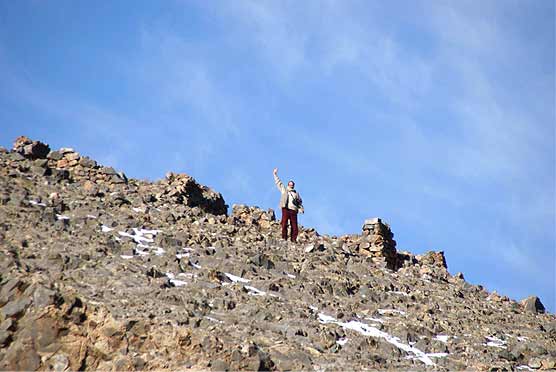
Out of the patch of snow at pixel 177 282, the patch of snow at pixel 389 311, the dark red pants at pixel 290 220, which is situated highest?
the dark red pants at pixel 290 220

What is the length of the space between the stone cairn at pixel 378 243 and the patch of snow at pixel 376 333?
932 cm

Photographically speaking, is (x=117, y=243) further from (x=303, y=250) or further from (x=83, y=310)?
(x=303, y=250)

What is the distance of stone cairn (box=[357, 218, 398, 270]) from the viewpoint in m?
28.9

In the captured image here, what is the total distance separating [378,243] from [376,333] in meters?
11.6

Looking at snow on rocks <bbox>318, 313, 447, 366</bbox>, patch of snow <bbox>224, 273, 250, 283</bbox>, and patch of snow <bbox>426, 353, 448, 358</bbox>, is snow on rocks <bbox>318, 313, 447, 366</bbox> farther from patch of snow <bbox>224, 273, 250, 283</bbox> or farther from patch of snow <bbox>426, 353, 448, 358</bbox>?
patch of snow <bbox>224, 273, 250, 283</bbox>

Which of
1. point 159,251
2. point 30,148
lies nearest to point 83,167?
point 30,148

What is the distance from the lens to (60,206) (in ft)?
72.8

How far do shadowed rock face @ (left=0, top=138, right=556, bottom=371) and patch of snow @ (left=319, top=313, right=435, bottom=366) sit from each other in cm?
6

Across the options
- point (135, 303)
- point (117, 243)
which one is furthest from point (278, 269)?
point (135, 303)

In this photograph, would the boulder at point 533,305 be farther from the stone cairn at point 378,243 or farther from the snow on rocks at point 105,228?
the snow on rocks at point 105,228

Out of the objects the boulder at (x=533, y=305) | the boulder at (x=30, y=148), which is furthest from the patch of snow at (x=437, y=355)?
the boulder at (x=30, y=148)

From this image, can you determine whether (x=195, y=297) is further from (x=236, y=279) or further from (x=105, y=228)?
(x=105, y=228)

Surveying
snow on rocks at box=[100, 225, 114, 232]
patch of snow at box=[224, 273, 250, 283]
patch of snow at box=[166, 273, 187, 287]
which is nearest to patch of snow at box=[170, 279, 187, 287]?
patch of snow at box=[166, 273, 187, 287]

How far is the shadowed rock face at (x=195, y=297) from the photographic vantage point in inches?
598
